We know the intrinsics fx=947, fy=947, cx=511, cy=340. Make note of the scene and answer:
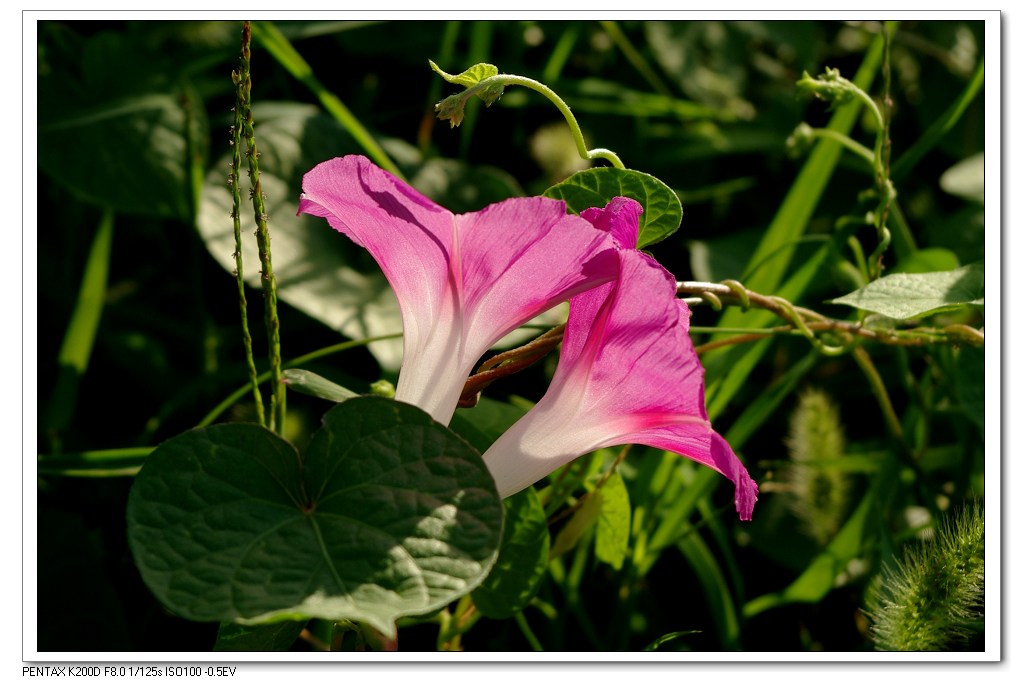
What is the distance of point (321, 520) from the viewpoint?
0.41 m

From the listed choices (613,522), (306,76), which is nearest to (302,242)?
(306,76)

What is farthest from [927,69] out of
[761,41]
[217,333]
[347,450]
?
[347,450]

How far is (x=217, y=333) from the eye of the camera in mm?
971

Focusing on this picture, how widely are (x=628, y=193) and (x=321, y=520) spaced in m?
0.25

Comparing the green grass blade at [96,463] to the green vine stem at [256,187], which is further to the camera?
the green grass blade at [96,463]

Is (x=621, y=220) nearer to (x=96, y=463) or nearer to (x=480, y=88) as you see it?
(x=480, y=88)

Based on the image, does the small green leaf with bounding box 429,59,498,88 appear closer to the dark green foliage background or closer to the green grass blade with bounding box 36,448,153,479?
the dark green foliage background

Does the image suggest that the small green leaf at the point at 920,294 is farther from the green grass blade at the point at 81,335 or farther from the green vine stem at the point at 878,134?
the green grass blade at the point at 81,335

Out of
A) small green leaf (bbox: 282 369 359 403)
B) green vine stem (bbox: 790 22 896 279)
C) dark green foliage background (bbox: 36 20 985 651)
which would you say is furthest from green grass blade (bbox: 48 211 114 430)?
green vine stem (bbox: 790 22 896 279)

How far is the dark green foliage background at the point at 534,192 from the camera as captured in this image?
30.8 inches

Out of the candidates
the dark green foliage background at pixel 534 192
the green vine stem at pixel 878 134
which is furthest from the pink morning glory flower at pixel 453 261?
the green vine stem at pixel 878 134

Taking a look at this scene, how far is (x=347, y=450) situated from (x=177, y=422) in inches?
21.1

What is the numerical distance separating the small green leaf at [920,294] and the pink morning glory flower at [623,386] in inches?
6.8
